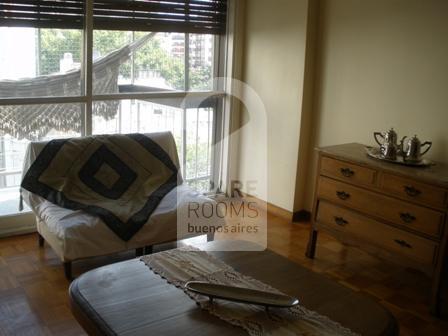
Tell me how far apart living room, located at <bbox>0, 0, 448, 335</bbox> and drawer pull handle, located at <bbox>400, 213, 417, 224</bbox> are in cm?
1

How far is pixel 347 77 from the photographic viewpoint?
11.7 feet

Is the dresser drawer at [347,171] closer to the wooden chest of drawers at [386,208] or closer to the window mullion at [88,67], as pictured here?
the wooden chest of drawers at [386,208]

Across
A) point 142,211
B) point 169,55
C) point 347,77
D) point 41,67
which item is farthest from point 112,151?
point 347,77

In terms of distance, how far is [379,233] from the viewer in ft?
9.53

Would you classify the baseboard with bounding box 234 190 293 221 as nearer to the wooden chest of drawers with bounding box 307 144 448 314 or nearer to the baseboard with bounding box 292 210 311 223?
the baseboard with bounding box 292 210 311 223

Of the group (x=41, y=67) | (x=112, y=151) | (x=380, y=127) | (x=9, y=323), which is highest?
(x=41, y=67)

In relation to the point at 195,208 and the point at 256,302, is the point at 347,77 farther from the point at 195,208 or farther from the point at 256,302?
the point at 256,302

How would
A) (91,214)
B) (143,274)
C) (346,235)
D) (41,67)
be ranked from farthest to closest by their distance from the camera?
1. (41,67)
2. (346,235)
3. (91,214)
4. (143,274)

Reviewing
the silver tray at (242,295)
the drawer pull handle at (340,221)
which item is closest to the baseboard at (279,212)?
the drawer pull handle at (340,221)

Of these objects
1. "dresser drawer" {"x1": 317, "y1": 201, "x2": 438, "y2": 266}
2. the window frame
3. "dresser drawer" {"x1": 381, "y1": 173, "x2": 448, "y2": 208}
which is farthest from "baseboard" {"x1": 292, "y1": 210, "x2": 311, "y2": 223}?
"dresser drawer" {"x1": 381, "y1": 173, "x2": 448, "y2": 208}

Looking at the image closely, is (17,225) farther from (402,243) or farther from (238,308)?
(402,243)

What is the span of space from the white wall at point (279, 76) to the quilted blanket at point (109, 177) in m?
0.97

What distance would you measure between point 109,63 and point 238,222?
5.04 feet

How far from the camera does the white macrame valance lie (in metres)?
3.28
